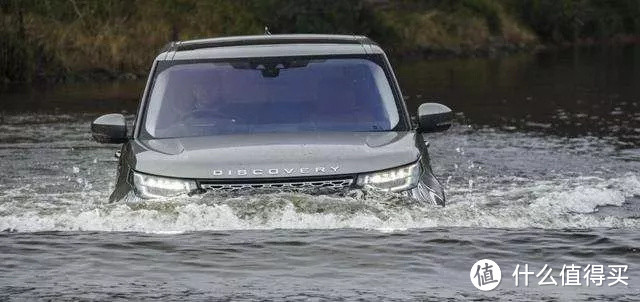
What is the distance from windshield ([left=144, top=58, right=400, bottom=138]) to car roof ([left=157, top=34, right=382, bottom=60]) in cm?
6

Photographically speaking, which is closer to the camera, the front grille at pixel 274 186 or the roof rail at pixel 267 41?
the front grille at pixel 274 186

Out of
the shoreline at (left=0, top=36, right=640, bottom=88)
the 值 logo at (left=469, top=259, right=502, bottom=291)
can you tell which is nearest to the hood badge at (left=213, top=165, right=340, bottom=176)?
the 值 logo at (left=469, top=259, right=502, bottom=291)

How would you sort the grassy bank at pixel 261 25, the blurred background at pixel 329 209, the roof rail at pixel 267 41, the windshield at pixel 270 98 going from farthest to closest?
the grassy bank at pixel 261 25 → the roof rail at pixel 267 41 → the windshield at pixel 270 98 → the blurred background at pixel 329 209

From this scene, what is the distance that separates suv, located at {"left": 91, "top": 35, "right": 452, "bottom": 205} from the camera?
9.38 metres

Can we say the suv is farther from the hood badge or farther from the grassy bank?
the grassy bank

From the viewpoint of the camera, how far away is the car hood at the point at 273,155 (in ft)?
30.6

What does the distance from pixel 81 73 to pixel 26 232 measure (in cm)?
2822

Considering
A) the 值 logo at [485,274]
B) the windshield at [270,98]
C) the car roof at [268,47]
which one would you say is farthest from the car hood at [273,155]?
the 值 logo at [485,274]

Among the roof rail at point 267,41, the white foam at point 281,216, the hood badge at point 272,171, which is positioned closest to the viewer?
the hood badge at point 272,171

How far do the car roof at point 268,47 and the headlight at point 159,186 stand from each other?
154 centimetres

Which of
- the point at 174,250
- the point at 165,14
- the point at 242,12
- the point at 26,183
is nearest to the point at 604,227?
the point at 174,250

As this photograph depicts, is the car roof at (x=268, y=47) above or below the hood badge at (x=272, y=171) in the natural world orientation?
above

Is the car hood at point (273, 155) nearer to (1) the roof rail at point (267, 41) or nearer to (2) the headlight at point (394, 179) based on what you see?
(2) the headlight at point (394, 179)

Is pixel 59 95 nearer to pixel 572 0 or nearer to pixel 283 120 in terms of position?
pixel 283 120
